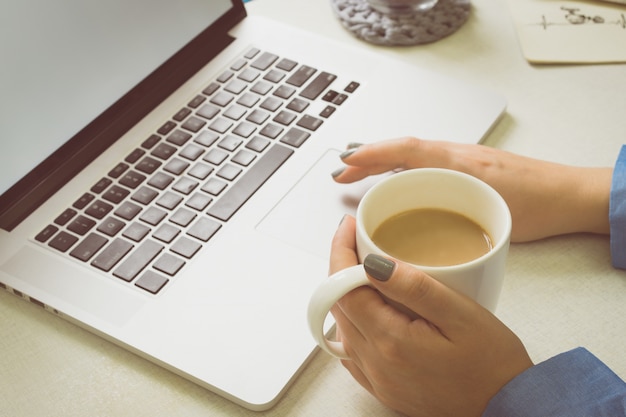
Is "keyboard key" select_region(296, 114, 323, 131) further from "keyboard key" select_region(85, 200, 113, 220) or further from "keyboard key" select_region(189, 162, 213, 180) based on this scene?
"keyboard key" select_region(85, 200, 113, 220)

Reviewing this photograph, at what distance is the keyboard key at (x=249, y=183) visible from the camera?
69 cm

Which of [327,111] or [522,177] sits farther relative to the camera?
[327,111]

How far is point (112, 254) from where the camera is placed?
2.16ft

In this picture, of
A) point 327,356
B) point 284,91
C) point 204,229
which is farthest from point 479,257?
point 284,91

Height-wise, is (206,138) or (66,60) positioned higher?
(66,60)

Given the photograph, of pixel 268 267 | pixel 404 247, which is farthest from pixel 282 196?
pixel 404 247

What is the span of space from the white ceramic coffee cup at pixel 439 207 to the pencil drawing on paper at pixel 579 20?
45cm

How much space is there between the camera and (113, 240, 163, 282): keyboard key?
0.64m

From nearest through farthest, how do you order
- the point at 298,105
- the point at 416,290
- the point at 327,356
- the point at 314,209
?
the point at 416,290
the point at 327,356
the point at 314,209
the point at 298,105

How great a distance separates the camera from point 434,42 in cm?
91

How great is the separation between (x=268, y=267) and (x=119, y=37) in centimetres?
32

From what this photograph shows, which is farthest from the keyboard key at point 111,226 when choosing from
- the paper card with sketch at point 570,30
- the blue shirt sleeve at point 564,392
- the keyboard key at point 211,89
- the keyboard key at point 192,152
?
the paper card with sketch at point 570,30

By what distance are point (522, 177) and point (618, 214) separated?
3.5 inches

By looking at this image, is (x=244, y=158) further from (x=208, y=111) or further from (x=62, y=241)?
(x=62, y=241)
